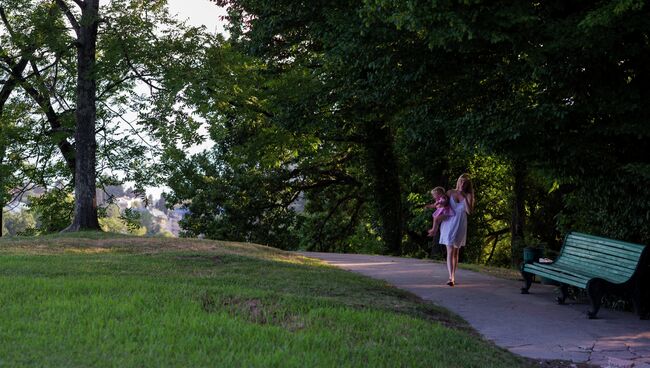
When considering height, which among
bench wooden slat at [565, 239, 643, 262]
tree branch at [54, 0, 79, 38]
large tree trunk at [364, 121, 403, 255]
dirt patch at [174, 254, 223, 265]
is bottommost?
dirt patch at [174, 254, 223, 265]

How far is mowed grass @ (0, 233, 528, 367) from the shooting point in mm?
5559

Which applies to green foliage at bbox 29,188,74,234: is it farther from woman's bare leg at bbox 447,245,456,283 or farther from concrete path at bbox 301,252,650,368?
woman's bare leg at bbox 447,245,456,283

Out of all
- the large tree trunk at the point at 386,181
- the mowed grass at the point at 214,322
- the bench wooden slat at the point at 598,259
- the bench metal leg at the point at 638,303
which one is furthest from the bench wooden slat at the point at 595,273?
the large tree trunk at the point at 386,181

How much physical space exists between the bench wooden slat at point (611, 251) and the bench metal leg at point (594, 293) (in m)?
0.65

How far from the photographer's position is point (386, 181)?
83.6 ft

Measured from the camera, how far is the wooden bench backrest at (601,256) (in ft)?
29.9

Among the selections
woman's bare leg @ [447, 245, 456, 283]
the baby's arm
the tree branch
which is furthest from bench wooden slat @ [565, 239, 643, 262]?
the tree branch

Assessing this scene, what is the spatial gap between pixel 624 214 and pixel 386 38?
473 centimetres

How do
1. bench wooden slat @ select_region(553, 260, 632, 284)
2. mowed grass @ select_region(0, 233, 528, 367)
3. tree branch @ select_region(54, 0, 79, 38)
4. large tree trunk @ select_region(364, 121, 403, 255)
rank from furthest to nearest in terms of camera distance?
large tree trunk @ select_region(364, 121, 403, 255)
tree branch @ select_region(54, 0, 79, 38)
bench wooden slat @ select_region(553, 260, 632, 284)
mowed grass @ select_region(0, 233, 528, 367)

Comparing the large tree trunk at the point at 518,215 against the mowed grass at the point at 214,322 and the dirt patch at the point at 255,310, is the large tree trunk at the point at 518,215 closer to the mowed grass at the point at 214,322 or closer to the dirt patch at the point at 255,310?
the mowed grass at the point at 214,322

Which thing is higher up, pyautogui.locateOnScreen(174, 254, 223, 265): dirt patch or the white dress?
the white dress

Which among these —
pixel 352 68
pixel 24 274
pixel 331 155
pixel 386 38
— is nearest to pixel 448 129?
pixel 386 38

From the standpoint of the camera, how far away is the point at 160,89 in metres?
23.5

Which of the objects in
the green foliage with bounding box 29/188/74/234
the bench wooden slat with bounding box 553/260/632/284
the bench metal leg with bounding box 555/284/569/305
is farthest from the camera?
the green foliage with bounding box 29/188/74/234
